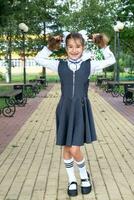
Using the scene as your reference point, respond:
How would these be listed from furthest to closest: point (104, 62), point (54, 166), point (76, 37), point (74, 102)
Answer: point (54, 166), point (104, 62), point (74, 102), point (76, 37)

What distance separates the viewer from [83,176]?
664cm

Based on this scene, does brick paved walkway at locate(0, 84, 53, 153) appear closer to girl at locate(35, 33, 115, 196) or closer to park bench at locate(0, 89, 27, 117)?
park bench at locate(0, 89, 27, 117)

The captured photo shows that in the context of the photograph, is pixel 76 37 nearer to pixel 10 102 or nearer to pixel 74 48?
pixel 74 48

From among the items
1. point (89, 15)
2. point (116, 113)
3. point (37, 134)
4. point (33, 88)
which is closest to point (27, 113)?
point (116, 113)

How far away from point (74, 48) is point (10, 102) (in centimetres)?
1335

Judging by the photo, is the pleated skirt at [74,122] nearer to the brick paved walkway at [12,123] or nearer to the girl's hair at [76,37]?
the girl's hair at [76,37]

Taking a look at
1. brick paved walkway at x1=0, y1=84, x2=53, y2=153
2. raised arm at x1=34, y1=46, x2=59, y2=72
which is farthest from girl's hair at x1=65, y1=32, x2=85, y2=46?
brick paved walkway at x1=0, y1=84, x2=53, y2=153

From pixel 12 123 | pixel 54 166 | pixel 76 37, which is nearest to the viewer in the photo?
pixel 76 37

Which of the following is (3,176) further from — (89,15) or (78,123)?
(89,15)

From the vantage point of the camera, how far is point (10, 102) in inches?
767

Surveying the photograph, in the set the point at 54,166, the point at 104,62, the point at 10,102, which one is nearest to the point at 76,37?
the point at 104,62

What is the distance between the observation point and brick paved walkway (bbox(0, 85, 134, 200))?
664 cm

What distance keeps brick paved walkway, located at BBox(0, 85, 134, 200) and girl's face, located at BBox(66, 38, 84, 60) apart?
1589 mm

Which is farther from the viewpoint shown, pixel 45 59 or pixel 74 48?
pixel 45 59
